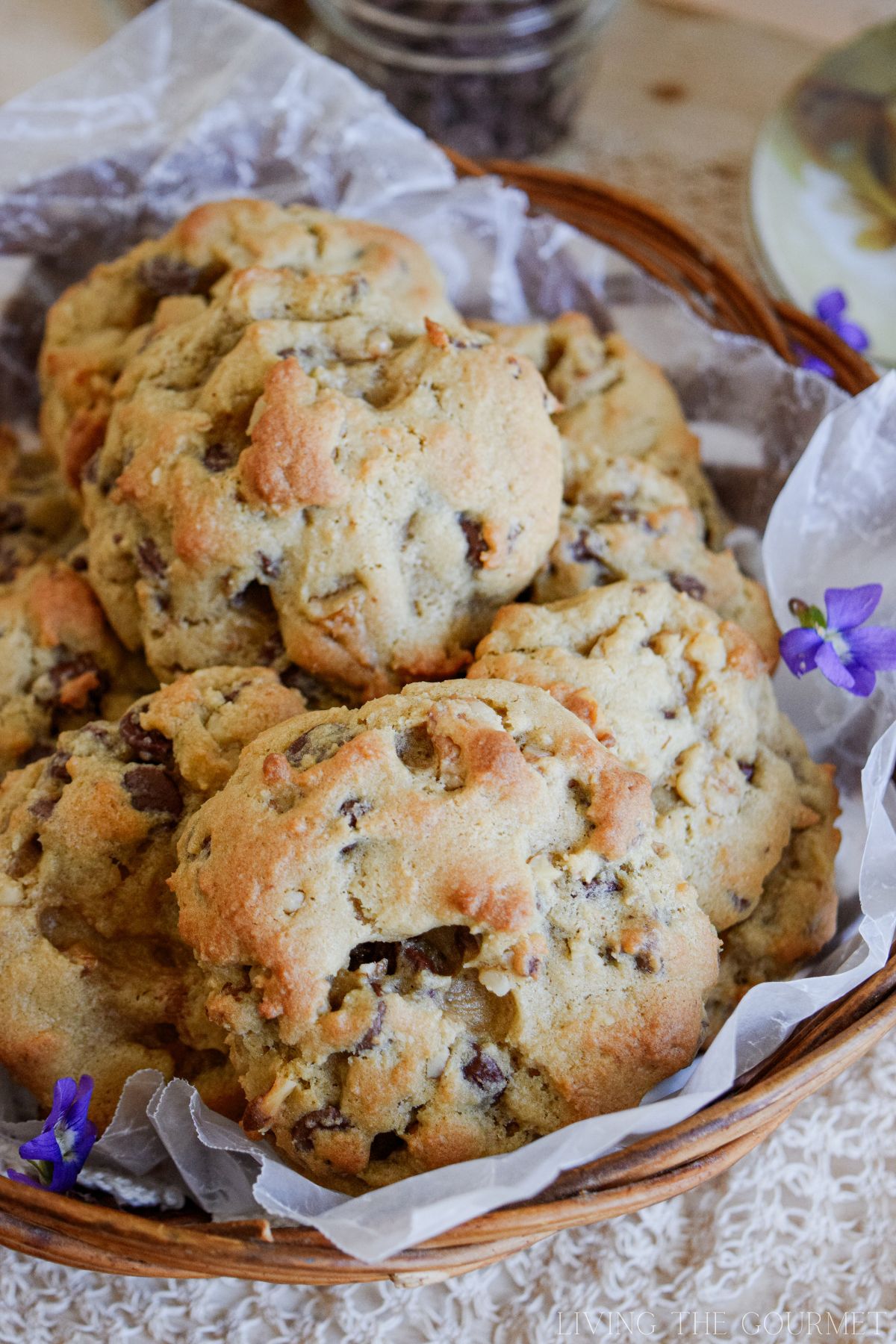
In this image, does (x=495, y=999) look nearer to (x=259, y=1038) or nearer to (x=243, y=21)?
(x=259, y=1038)

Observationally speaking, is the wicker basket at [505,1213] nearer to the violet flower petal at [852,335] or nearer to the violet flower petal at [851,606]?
the violet flower petal at [851,606]

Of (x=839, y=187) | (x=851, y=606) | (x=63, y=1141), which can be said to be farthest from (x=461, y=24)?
(x=63, y=1141)

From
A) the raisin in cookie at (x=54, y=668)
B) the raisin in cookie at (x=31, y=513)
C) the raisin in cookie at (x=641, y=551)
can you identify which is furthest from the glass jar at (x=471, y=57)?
the raisin in cookie at (x=54, y=668)

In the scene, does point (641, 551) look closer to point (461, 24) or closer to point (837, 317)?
point (837, 317)

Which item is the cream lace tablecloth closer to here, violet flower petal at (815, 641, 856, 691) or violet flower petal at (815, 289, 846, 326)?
violet flower petal at (815, 641, 856, 691)

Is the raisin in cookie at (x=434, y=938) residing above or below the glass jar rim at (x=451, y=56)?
below

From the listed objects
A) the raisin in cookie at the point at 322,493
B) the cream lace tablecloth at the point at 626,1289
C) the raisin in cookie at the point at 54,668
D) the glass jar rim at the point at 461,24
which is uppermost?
the glass jar rim at the point at 461,24

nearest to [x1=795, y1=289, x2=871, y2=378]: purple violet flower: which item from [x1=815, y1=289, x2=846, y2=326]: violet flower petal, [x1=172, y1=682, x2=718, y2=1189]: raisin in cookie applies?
[x1=815, y1=289, x2=846, y2=326]: violet flower petal
